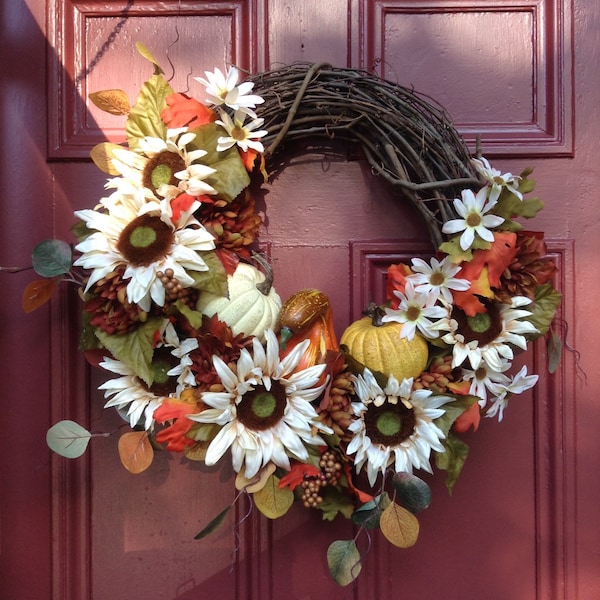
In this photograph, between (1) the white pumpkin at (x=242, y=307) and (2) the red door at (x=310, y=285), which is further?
(2) the red door at (x=310, y=285)

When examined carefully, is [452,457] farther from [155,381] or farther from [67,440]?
[67,440]

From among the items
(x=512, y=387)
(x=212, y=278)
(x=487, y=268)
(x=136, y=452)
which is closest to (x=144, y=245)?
(x=212, y=278)

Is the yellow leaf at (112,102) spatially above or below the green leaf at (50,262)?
above

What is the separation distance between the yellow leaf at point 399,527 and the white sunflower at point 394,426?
68mm

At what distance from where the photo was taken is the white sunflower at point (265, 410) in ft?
3.01

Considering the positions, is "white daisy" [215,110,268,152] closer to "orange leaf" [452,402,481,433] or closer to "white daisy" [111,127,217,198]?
"white daisy" [111,127,217,198]

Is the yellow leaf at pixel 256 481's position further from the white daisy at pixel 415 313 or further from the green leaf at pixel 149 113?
the green leaf at pixel 149 113

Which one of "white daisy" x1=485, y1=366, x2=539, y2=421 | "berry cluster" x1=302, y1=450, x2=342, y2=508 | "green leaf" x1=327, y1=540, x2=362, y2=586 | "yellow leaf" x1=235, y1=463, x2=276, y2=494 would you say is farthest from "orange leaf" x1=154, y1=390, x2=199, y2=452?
"white daisy" x1=485, y1=366, x2=539, y2=421

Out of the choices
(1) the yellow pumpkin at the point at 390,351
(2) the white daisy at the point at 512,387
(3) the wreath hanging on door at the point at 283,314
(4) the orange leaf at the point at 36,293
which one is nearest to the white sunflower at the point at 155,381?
(3) the wreath hanging on door at the point at 283,314

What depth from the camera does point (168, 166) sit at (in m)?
0.97

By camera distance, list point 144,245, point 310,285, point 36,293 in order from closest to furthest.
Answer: point 144,245
point 36,293
point 310,285

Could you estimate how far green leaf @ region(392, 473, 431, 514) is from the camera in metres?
0.94

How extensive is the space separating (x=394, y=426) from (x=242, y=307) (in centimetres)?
33

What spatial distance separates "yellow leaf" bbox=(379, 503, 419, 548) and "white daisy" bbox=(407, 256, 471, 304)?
14.8 inches
